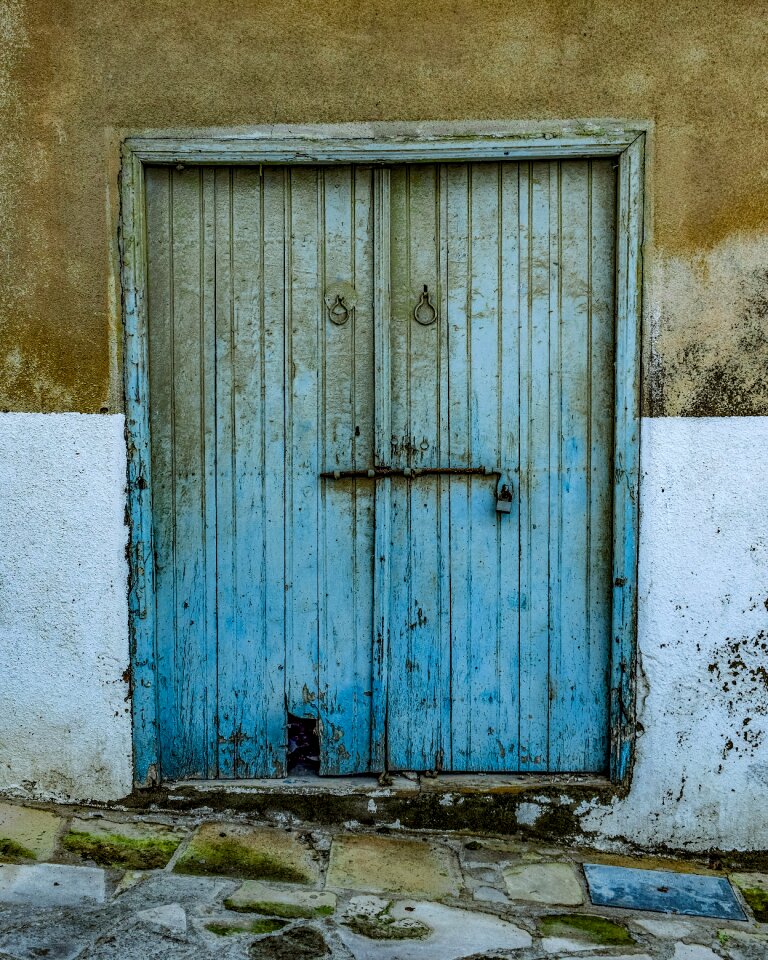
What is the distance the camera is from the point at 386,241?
3424 millimetres

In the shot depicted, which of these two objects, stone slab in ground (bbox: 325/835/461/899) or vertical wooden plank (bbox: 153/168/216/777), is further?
vertical wooden plank (bbox: 153/168/216/777)

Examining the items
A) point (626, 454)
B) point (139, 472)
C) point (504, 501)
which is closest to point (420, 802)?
point (504, 501)

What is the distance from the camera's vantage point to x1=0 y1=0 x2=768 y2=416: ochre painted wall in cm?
328

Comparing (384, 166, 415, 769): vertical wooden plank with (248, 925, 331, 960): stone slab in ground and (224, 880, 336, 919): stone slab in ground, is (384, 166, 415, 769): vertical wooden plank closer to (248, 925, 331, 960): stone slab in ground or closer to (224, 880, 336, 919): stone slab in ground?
(224, 880, 336, 919): stone slab in ground

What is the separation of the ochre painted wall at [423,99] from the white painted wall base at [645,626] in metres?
0.30

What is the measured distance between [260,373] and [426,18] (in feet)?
4.60

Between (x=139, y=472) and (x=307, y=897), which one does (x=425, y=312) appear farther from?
(x=307, y=897)

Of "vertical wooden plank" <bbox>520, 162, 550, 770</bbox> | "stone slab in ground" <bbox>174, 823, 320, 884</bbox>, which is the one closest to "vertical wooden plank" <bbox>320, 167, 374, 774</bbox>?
"stone slab in ground" <bbox>174, 823, 320, 884</bbox>


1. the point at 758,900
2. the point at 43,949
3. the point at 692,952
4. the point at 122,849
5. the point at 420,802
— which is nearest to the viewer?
the point at 43,949

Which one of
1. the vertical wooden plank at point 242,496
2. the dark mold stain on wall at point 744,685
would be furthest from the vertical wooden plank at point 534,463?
the vertical wooden plank at point 242,496

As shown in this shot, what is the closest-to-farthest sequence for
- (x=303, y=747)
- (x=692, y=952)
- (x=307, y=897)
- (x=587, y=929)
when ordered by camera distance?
1. (x=692, y=952)
2. (x=587, y=929)
3. (x=307, y=897)
4. (x=303, y=747)

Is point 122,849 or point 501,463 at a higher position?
point 501,463

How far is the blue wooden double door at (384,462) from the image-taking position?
3.44 metres

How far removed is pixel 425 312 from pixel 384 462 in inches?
22.9
